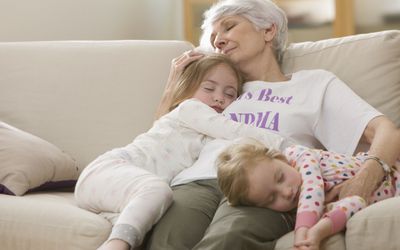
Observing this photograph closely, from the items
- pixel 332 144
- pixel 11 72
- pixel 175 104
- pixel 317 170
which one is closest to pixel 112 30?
pixel 11 72

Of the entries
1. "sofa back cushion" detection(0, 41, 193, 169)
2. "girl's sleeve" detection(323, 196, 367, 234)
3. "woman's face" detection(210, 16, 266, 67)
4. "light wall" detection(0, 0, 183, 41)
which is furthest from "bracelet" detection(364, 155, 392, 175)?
"light wall" detection(0, 0, 183, 41)

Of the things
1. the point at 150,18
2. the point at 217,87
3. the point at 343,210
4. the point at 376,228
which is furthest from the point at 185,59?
the point at 150,18

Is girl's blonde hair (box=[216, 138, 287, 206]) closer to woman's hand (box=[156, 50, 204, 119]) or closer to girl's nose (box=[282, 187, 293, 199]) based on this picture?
girl's nose (box=[282, 187, 293, 199])

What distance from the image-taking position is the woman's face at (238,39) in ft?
8.41

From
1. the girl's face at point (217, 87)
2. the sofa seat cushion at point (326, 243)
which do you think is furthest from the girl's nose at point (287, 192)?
the girl's face at point (217, 87)

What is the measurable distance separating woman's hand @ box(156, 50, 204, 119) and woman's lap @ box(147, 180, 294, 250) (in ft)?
1.81

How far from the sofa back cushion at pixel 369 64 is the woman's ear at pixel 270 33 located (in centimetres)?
14

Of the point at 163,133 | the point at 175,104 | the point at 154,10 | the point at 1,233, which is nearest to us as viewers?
the point at 1,233

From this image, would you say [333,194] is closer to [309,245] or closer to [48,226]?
[309,245]

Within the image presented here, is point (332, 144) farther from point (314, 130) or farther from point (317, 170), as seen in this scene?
point (317, 170)

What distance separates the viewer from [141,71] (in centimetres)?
281

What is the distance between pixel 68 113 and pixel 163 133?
0.61 m

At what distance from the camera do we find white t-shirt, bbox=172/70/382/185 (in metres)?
2.29

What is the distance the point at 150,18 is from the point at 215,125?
2.59 meters
